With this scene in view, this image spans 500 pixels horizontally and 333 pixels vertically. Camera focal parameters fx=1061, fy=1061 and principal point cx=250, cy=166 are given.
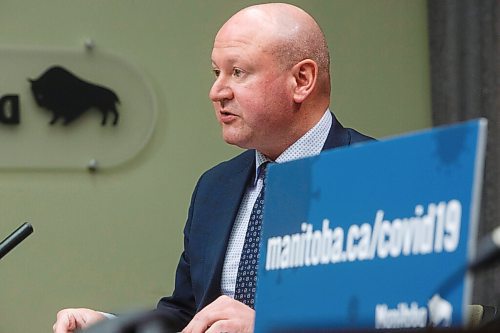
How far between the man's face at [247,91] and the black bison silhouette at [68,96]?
156 cm

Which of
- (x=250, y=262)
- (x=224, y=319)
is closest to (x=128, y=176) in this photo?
(x=250, y=262)

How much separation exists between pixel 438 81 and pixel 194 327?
262 cm

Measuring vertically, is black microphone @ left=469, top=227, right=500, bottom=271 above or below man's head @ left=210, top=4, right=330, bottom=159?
below

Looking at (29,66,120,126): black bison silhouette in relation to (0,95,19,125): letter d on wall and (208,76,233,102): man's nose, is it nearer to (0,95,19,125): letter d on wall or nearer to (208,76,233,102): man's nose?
(0,95,19,125): letter d on wall

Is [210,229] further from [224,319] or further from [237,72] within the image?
[224,319]

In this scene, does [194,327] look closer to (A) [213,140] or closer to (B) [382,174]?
(B) [382,174]

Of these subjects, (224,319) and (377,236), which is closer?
(377,236)

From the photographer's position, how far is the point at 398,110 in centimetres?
415

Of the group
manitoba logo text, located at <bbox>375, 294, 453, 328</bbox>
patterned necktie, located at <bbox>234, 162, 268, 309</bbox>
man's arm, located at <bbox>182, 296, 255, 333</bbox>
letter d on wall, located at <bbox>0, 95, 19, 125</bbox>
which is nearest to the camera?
manitoba logo text, located at <bbox>375, 294, 453, 328</bbox>

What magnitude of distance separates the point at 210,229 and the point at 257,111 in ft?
0.87

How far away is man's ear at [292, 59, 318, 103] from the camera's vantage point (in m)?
2.25

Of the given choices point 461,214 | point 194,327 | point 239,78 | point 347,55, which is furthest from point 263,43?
point 347,55

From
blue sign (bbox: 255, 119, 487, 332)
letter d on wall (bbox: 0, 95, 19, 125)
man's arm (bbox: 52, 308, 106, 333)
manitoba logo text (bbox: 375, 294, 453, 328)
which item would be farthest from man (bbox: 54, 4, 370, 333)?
letter d on wall (bbox: 0, 95, 19, 125)

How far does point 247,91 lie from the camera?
2209mm
